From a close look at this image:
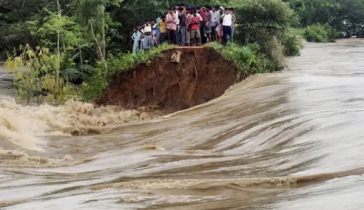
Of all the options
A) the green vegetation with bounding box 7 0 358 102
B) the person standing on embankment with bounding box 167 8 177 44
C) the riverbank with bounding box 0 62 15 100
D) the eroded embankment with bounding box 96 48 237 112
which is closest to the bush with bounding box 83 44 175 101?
the green vegetation with bounding box 7 0 358 102

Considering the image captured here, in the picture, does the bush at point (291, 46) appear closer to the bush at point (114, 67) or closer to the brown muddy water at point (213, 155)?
the bush at point (114, 67)

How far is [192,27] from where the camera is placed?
1825 cm

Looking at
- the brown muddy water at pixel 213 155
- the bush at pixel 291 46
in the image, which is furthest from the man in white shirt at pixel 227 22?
the bush at pixel 291 46

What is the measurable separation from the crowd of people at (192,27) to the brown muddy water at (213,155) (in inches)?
119

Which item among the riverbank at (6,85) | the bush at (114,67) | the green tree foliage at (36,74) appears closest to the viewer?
the bush at (114,67)

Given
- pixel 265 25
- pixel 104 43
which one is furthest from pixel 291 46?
pixel 104 43

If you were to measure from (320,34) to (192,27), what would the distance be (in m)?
26.8

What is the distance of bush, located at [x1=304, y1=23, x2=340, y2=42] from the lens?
42438mm

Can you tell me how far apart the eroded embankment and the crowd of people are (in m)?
0.72

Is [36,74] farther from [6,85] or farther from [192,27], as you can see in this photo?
[6,85]

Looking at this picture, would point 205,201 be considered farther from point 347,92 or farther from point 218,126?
point 347,92

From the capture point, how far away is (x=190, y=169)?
8086 millimetres

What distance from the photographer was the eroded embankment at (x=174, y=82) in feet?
58.6

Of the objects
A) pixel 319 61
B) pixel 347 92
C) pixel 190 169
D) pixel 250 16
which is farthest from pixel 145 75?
pixel 190 169
